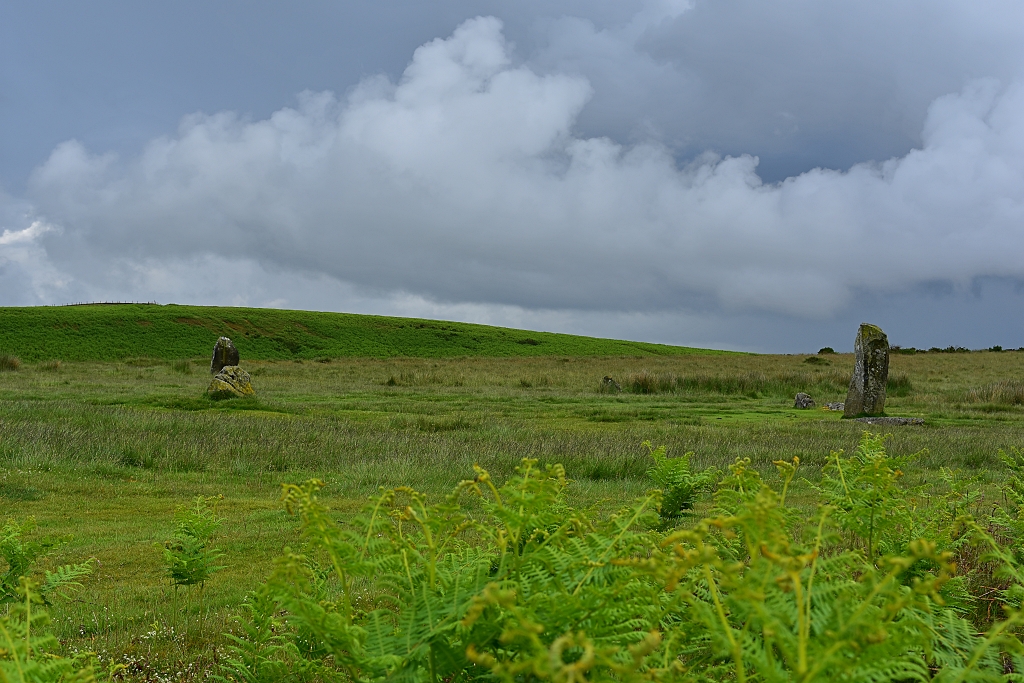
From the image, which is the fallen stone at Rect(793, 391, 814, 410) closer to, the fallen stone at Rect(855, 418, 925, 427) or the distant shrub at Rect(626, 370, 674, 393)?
A: the fallen stone at Rect(855, 418, 925, 427)

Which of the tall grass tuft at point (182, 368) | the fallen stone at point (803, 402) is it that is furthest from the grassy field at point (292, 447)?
the tall grass tuft at point (182, 368)

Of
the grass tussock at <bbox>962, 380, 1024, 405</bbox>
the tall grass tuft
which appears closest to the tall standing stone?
the grass tussock at <bbox>962, 380, 1024, 405</bbox>

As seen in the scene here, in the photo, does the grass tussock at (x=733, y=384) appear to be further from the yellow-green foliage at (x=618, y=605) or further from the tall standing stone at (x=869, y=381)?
the yellow-green foliage at (x=618, y=605)

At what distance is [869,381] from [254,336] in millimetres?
65111

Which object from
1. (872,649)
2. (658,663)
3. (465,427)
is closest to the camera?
(872,649)

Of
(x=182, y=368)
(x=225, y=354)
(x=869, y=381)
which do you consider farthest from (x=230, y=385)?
(x=869, y=381)

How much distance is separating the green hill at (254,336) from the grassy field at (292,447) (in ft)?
121

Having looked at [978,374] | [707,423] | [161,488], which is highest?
[978,374]

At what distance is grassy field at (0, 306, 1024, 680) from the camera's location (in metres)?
5.54

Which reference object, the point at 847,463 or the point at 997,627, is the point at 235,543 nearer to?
the point at 847,463

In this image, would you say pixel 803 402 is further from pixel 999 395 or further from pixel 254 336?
pixel 254 336

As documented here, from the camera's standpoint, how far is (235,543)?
697 cm

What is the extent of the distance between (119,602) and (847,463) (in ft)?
16.4

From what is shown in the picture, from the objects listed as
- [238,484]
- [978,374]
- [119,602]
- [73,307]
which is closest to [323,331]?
[73,307]
